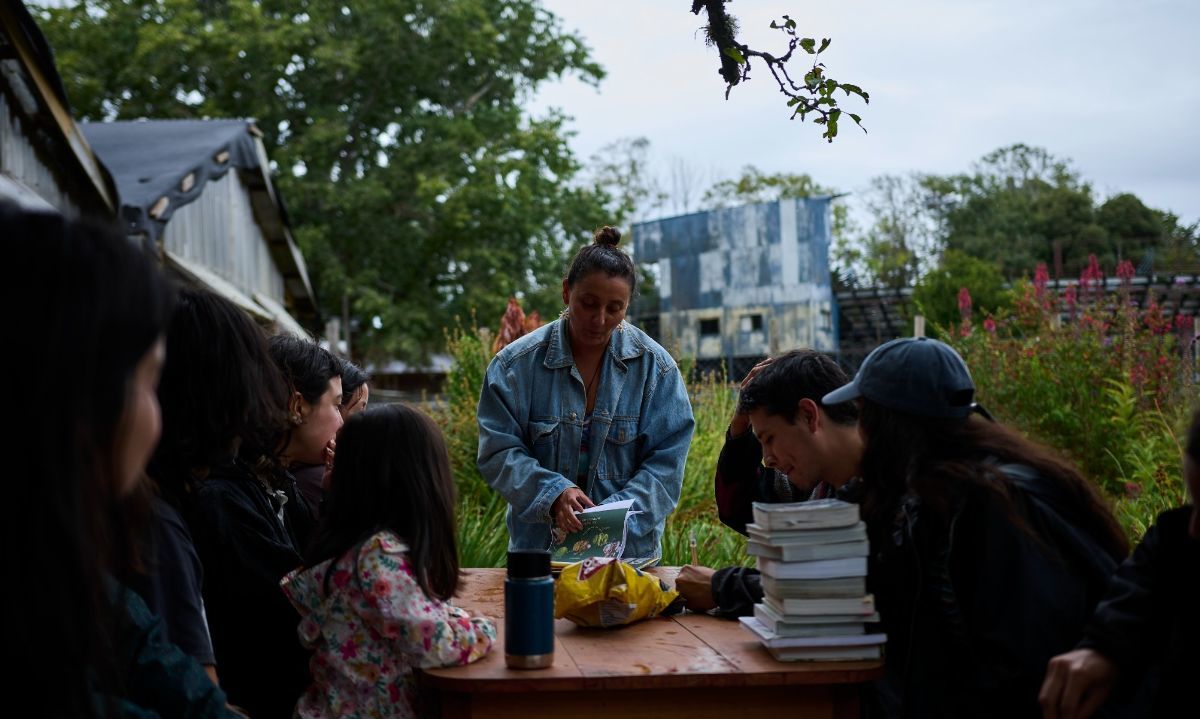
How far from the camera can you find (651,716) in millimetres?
2314

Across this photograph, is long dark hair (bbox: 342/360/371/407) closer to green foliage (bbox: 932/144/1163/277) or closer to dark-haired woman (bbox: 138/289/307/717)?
dark-haired woman (bbox: 138/289/307/717)

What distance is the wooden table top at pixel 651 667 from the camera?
2227 millimetres

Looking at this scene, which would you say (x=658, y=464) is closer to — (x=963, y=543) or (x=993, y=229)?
(x=963, y=543)

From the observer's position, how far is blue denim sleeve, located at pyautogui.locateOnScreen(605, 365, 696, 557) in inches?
144

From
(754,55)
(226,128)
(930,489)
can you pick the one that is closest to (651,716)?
(930,489)

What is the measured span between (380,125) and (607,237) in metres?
23.2

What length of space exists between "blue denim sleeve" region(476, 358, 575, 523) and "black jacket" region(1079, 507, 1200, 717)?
6.11 feet

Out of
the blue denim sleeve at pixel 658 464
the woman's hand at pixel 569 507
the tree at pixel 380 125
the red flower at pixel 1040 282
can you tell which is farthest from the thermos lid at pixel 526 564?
the tree at pixel 380 125

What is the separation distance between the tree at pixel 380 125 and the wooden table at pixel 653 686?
21250 mm

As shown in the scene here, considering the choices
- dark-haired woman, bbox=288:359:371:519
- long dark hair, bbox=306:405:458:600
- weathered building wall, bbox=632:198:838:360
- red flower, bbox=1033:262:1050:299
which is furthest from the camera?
weathered building wall, bbox=632:198:838:360

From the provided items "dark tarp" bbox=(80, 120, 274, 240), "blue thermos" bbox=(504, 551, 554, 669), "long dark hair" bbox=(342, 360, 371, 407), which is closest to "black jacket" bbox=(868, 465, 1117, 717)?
"blue thermos" bbox=(504, 551, 554, 669)

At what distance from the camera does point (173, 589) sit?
79.0 inches

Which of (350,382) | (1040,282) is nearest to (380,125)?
(1040,282)

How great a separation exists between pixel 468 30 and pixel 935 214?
23271mm
